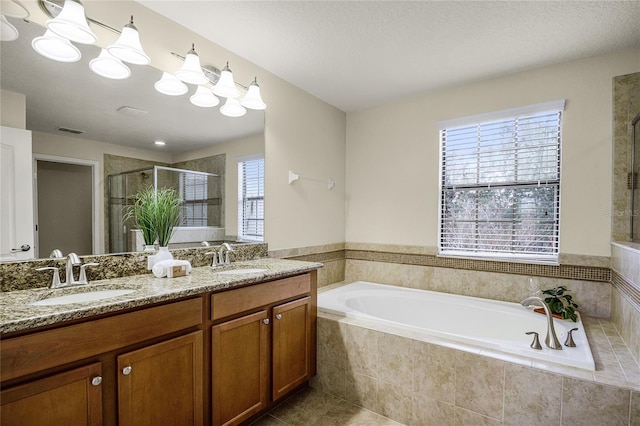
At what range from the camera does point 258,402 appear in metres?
1.83

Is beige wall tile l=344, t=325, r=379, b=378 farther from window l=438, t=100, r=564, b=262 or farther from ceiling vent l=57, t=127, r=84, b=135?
ceiling vent l=57, t=127, r=84, b=135

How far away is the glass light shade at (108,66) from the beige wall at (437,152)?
2.32 metres

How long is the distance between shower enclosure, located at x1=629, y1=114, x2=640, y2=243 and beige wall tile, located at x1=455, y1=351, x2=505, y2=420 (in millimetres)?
1379

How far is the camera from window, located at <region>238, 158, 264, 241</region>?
2.45 metres

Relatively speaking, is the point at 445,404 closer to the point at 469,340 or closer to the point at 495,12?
the point at 469,340

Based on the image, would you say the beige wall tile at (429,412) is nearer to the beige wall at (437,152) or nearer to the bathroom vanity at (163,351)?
the bathroom vanity at (163,351)

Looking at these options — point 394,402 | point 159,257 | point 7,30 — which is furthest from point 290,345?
point 7,30

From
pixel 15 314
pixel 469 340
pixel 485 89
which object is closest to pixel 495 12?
pixel 485 89

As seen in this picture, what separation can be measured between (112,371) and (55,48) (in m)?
1.48

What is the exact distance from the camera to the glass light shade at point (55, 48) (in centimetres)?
145

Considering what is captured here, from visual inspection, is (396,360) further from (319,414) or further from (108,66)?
(108,66)

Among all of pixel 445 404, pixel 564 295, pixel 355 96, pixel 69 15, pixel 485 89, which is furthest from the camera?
pixel 355 96

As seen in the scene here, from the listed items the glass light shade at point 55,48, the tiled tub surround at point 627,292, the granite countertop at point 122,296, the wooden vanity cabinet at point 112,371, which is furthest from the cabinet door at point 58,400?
the tiled tub surround at point 627,292

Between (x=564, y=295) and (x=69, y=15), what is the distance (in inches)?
136
